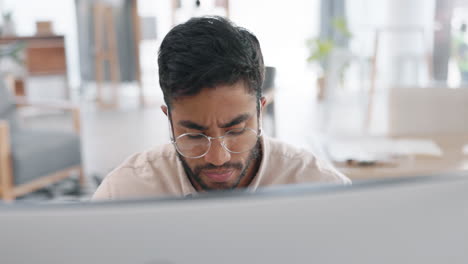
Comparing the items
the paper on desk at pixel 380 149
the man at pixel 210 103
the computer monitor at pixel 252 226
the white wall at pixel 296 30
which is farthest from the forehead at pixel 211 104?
the white wall at pixel 296 30

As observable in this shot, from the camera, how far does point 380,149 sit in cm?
139

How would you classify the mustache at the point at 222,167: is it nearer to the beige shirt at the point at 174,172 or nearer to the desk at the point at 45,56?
the beige shirt at the point at 174,172

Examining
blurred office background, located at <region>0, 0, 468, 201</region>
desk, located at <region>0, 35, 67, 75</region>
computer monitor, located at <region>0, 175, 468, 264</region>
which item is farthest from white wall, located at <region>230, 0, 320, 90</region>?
computer monitor, located at <region>0, 175, 468, 264</region>

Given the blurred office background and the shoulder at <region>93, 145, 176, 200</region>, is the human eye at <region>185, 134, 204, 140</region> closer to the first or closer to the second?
the shoulder at <region>93, 145, 176, 200</region>

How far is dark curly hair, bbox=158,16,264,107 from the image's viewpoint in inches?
21.4

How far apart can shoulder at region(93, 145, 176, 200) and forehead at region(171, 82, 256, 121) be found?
109 mm

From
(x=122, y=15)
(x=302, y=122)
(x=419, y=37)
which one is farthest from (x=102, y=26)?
(x=419, y=37)

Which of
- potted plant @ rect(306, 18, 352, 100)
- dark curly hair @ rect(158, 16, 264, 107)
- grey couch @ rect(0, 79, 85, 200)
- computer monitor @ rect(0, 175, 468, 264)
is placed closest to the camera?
computer monitor @ rect(0, 175, 468, 264)

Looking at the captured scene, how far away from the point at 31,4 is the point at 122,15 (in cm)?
111

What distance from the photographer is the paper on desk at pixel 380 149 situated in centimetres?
126

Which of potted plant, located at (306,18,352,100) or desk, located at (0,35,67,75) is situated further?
potted plant, located at (306,18,352,100)

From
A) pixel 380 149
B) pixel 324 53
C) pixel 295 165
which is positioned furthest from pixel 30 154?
pixel 324 53

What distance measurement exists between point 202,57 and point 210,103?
0.16 feet

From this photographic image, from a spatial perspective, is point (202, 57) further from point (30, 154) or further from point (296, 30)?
point (296, 30)
